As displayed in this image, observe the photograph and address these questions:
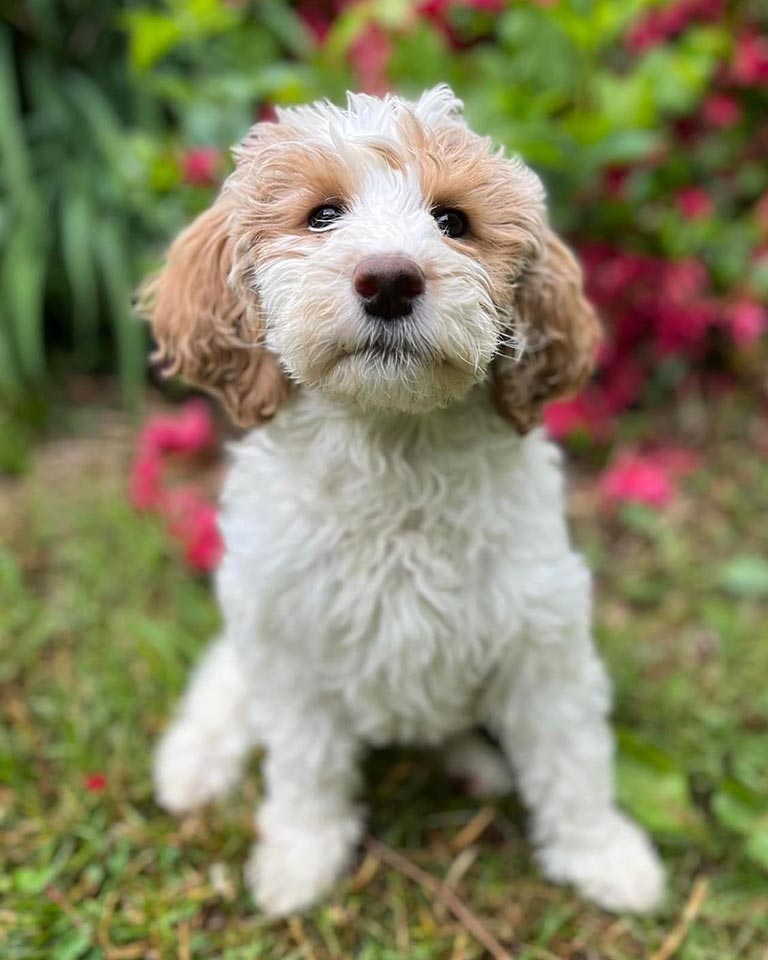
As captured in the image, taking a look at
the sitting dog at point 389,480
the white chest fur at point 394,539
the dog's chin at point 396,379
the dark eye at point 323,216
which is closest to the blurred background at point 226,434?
the sitting dog at point 389,480

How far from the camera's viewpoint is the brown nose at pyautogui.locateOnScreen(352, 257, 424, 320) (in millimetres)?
1600

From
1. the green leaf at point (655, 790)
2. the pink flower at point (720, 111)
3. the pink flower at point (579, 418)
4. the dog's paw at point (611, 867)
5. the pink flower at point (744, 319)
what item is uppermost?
the pink flower at point (720, 111)

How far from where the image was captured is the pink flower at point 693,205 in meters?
3.81

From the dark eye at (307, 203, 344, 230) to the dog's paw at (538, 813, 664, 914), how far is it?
5.24 feet

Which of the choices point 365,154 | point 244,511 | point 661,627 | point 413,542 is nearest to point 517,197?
point 365,154

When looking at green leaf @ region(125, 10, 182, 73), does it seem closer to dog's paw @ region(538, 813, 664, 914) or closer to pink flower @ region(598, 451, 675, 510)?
pink flower @ region(598, 451, 675, 510)

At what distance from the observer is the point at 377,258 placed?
1.60 m

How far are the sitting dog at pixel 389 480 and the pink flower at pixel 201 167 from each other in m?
1.49

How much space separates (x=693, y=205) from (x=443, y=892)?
8.67 ft

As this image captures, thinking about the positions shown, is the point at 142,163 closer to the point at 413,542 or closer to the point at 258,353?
the point at 258,353

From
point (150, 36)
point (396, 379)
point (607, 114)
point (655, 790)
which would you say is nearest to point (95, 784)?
point (655, 790)

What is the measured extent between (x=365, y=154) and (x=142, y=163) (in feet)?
7.49

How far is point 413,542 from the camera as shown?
2.12 meters

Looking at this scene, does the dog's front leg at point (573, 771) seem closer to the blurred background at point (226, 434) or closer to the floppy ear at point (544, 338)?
the blurred background at point (226, 434)
